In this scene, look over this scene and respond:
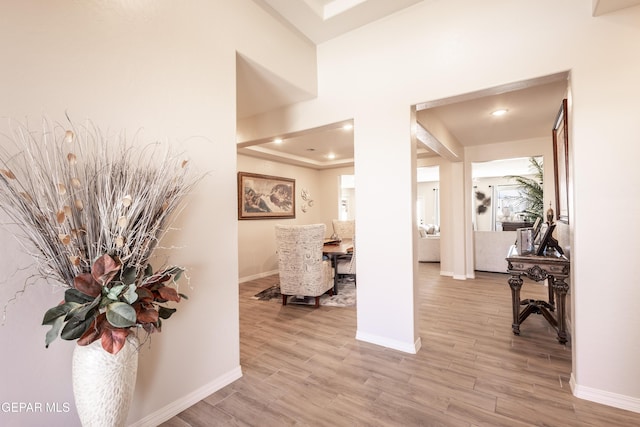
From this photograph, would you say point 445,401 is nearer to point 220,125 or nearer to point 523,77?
point 523,77

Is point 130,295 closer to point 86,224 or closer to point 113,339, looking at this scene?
point 113,339

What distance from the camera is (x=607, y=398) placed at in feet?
6.06

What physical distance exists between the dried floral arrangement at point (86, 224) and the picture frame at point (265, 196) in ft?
13.1

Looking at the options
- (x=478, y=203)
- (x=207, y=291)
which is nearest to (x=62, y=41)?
(x=207, y=291)

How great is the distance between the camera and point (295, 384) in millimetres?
2139

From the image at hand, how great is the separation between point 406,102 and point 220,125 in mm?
1616

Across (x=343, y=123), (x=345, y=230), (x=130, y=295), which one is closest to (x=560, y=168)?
(x=343, y=123)

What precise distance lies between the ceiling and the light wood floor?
221 cm

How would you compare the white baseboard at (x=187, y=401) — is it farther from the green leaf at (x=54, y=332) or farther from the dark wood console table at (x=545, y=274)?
the dark wood console table at (x=545, y=274)

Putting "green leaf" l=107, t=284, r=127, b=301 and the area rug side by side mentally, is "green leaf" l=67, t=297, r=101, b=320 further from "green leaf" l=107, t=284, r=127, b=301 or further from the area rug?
the area rug

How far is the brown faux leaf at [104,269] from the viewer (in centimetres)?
114

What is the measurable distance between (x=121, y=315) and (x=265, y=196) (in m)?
5.01

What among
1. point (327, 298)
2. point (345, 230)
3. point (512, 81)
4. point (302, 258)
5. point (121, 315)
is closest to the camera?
point (121, 315)

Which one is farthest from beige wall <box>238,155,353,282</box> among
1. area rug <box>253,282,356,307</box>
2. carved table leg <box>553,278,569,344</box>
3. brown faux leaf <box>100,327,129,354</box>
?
carved table leg <box>553,278,569,344</box>
